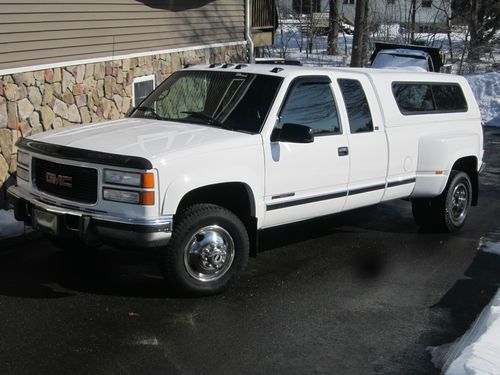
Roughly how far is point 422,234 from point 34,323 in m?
4.52

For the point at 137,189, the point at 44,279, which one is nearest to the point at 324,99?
the point at 137,189

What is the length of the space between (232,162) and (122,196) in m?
0.94

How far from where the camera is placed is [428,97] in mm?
7527

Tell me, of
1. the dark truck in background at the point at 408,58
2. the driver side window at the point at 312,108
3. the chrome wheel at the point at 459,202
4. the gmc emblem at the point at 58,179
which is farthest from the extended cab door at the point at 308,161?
the dark truck in background at the point at 408,58

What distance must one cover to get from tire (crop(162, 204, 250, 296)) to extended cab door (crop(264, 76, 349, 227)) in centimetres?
45

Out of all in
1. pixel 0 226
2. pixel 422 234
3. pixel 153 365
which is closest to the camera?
pixel 153 365

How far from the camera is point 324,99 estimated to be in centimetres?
630

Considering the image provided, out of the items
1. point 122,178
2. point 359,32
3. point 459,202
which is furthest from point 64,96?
point 359,32

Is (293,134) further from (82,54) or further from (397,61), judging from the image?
(397,61)

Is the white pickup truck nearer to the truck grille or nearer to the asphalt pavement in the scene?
the truck grille

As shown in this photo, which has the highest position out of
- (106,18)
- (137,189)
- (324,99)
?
(106,18)

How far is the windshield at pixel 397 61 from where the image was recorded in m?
16.2

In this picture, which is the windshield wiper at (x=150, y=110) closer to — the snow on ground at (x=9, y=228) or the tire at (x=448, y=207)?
the snow on ground at (x=9, y=228)

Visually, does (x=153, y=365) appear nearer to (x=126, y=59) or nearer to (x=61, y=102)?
(x=61, y=102)
